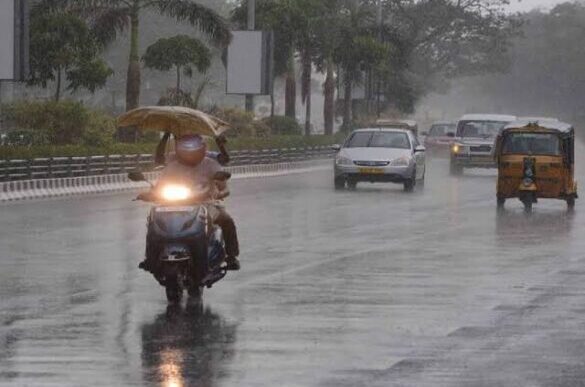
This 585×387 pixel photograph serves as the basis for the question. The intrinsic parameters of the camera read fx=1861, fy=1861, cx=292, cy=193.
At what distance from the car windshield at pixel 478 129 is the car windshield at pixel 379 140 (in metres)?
11.7

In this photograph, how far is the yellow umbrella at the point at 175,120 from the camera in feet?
56.4

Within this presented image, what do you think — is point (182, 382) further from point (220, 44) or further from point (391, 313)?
point (220, 44)

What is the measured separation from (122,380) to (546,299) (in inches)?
266

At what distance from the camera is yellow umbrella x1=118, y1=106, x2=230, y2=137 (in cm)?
1719

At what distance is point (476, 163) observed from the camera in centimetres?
5759

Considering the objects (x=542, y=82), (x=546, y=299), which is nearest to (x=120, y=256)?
(x=546, y=299)

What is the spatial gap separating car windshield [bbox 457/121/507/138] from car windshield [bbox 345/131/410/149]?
11.7 m

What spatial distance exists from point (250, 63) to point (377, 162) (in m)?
22.4

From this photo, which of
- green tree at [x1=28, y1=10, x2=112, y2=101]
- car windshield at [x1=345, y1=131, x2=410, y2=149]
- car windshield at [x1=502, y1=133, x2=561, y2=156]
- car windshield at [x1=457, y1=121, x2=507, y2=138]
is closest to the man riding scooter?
car windshield at [x1=502, y1=133, x2=561, y2=156]

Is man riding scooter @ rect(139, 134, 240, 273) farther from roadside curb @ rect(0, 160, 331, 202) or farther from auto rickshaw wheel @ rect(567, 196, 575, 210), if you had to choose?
roadside curb @ rect(0, 160, 331, 202)

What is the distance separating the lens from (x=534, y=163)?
117 ft

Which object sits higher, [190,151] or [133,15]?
[133,15]

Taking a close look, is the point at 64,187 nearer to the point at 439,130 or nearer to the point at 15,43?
the point at 15,43

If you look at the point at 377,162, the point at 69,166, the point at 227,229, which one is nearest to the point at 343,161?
the point at 377,162
